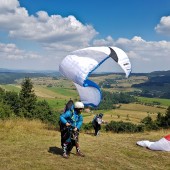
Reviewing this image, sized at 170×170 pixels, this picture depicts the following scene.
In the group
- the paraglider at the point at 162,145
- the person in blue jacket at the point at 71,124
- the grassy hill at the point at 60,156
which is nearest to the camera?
the grassy hill at the point at 60,156

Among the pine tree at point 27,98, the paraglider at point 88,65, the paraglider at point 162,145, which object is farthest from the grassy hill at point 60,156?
the pine tree at point 27,98

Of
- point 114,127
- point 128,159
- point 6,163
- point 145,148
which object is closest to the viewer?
point 6,163

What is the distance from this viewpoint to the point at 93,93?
1920cm

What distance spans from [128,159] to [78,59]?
691 cm

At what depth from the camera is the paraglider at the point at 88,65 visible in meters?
17.9

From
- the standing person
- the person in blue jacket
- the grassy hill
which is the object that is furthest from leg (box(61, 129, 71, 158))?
the standing person

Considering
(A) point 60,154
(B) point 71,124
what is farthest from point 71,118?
(A) point 60,154

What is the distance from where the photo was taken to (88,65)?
1825 cm

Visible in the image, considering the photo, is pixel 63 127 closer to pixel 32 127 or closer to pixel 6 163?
pixel 6 163

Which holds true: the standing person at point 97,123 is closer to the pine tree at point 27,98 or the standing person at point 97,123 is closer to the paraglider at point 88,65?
the paraglider at point 88,65

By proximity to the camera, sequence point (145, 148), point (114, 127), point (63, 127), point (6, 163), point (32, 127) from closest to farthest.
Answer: point (6, 163), point (63, 127), point (145, 148), point (32, 127), point (114, 127)

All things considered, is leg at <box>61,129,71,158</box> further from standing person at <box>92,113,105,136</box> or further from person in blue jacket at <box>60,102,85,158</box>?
standing person at <box>92,113,105,136</box>

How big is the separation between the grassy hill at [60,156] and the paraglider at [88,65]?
296cm

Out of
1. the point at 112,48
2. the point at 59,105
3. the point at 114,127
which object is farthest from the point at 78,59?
the point at 59,105
